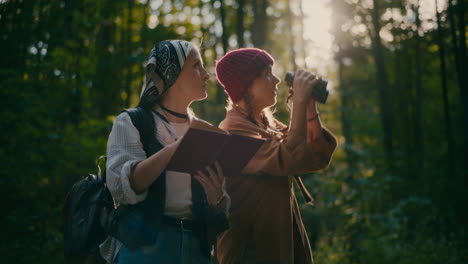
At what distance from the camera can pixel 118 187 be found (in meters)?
2.00

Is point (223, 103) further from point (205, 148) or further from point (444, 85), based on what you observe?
point (205, 148)

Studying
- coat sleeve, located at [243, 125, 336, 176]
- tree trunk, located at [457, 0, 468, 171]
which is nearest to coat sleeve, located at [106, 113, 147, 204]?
coat sleeve, located at [243, 125, 336, 176]

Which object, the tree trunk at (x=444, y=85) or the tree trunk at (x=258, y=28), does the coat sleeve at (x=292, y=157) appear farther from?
the tree trunk at (x=258, y=28)

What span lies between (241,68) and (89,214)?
1.46 m

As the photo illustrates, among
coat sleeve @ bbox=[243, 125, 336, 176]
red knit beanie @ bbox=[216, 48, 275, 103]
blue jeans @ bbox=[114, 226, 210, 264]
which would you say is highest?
red knit beanie @ bbox=[216, 48, 275, 103]

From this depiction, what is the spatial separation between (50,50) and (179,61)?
525 cm

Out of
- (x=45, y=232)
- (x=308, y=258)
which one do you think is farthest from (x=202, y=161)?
(x=45, y=232)

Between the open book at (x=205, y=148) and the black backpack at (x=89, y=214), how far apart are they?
30 centimetres

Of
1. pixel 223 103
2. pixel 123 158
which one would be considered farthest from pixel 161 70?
pixel 223 103

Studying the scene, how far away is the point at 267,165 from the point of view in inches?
108

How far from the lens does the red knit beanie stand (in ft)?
9.93

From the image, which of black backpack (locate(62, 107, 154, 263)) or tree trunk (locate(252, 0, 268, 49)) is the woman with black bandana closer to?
black backpack (locate(62, 107, 154, 263))

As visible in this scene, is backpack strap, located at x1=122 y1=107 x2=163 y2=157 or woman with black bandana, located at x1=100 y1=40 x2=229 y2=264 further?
backpack strap, located at x1=122 y1=107 x2=163 y2=157

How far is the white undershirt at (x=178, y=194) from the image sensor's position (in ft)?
7.04
